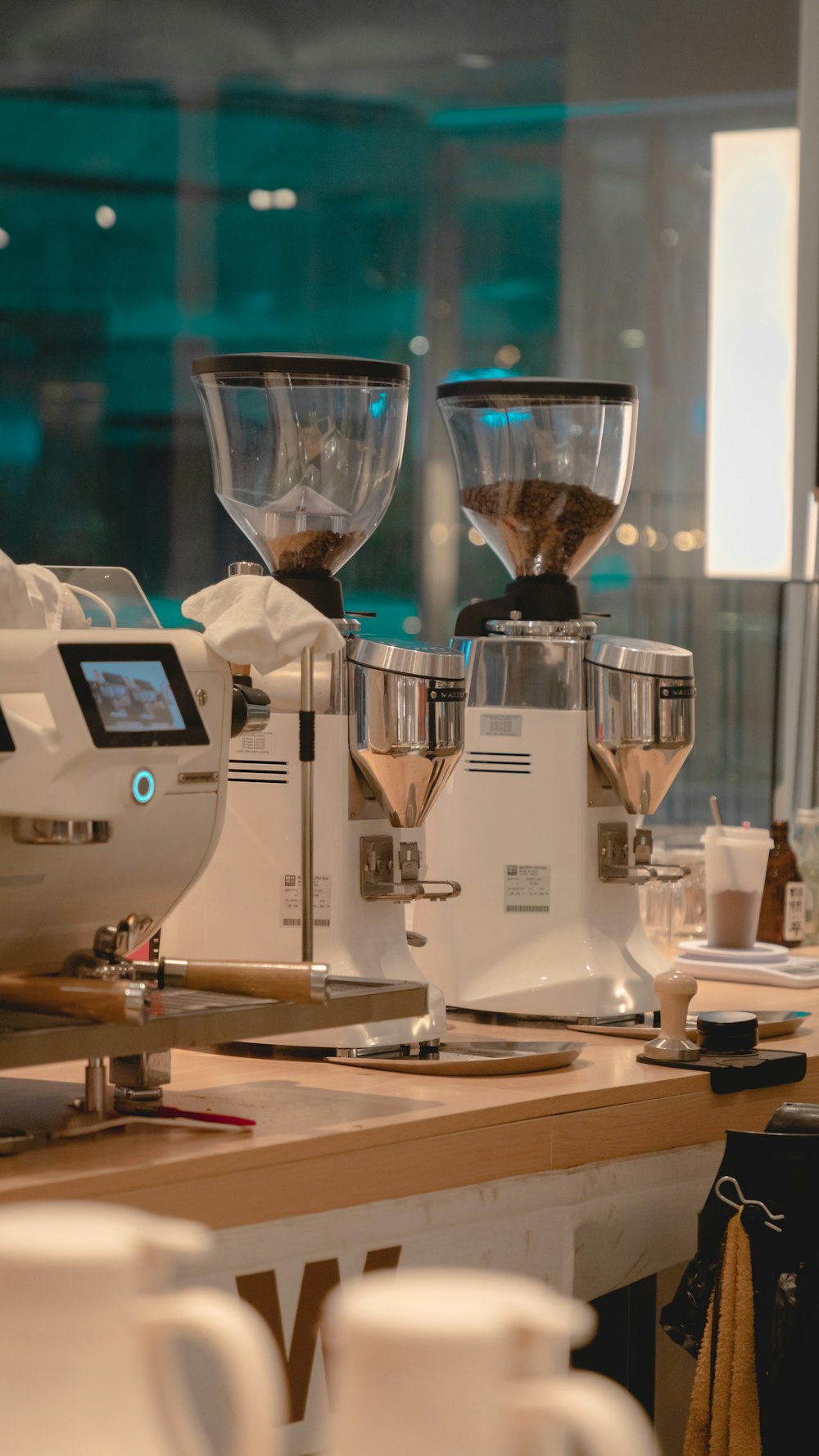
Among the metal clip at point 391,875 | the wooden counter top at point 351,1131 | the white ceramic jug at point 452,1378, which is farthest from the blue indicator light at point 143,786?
the white ceramic jug at point 452,1378

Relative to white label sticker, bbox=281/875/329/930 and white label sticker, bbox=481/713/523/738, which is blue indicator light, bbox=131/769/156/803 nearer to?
white label sticker, bbox=281/875/329/930

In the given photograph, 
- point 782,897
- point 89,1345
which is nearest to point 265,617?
point 89,1345

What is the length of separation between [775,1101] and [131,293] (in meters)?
2.94

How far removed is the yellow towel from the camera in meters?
1.88

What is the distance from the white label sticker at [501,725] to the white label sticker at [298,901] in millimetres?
412

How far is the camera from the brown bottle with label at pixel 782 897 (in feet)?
10.2

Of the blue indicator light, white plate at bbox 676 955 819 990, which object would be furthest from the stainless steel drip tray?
white plate at bbox 676 955 819 990

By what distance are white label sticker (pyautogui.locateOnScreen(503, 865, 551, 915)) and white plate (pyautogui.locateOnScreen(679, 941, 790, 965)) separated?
53 cm

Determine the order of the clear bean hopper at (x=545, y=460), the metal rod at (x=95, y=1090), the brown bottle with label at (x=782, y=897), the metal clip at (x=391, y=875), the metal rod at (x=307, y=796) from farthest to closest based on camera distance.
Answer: the brown bottle with label at (x=782, y=897), the clear bean hopper at (x=545, y=460), the metal clip at (x=391, y=875), the metal rod at (x=307, y=796), the metal rod at (x=95, y=1090)

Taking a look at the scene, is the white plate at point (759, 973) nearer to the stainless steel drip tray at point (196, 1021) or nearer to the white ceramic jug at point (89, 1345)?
the stainless steel drip tray at point (196, 1021)

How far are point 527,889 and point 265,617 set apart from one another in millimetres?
774

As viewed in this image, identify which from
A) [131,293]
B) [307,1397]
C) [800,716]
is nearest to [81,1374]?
[307,1397]

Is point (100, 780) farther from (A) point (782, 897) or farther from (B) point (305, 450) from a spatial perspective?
(A) point (782, 897)

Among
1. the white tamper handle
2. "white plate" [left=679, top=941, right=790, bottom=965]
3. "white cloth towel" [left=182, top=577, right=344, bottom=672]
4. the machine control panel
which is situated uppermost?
"white cloth towel" [left=182, top=577, right=344, bottom=672]
